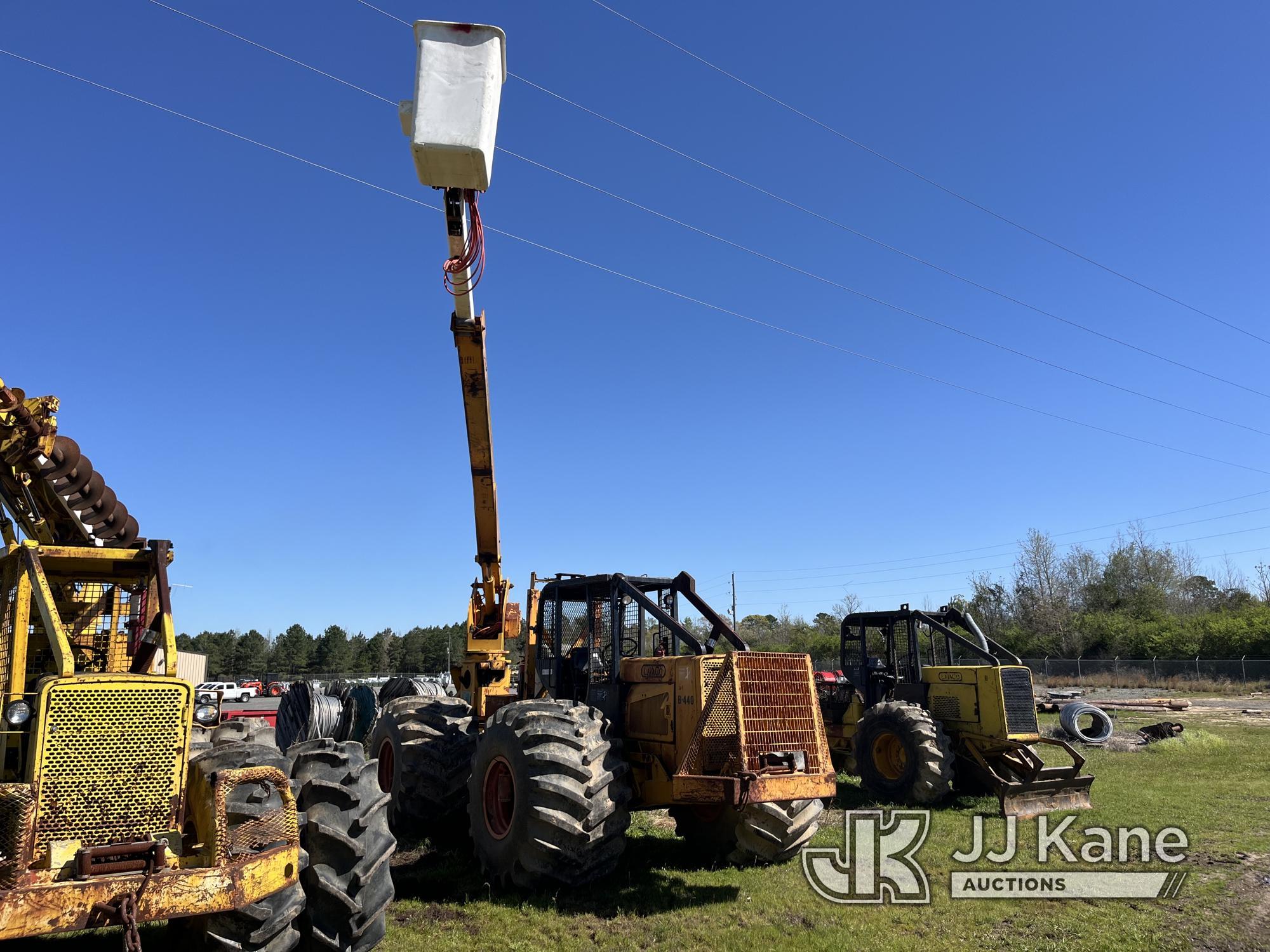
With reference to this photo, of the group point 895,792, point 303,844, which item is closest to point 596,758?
point 303,844

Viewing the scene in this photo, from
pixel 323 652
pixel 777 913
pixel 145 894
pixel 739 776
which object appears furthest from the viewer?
pixel 323 652

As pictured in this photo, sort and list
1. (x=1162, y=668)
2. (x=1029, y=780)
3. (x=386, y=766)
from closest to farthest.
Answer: (x=386, y=766) → (x=1029, y=780) → (x=1162, y=668)

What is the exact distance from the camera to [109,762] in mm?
4902

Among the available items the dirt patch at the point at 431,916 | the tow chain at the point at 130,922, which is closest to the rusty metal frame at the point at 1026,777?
the dirt patch at the point at 431,916

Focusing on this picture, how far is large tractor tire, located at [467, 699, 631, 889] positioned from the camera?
7266 mm

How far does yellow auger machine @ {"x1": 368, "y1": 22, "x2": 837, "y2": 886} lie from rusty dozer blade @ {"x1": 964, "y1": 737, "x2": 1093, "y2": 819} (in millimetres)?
4410

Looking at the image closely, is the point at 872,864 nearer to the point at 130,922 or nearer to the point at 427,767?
the point at 427,767

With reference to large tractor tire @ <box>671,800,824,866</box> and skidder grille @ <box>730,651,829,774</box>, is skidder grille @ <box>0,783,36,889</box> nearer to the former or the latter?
skidder grille @ <box>730,651,829,774</box>

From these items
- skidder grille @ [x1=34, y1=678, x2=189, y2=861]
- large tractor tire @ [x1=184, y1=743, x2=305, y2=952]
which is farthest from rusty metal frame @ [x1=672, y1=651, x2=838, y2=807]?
skidder grille @ [x1=34, y1=678, x2=189, y2=861]

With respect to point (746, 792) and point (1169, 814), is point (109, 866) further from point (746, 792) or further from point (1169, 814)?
point (1169, 814)

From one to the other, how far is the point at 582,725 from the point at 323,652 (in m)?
87.1

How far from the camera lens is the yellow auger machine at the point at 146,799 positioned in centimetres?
436

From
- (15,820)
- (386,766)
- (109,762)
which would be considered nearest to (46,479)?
(109,762)

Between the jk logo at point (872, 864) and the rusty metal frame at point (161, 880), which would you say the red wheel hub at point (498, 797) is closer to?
the jk logo at point (872, 864)
